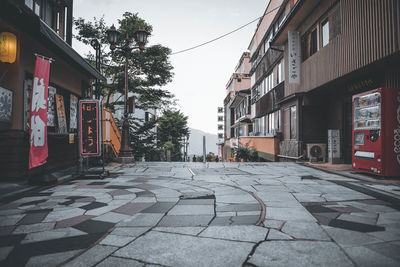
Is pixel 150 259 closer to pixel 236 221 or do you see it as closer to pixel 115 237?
pixel 115 237

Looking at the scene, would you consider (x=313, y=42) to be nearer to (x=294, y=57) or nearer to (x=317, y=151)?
(x=294, y=57)

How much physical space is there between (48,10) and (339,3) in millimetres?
12356

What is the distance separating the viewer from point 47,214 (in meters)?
3.87

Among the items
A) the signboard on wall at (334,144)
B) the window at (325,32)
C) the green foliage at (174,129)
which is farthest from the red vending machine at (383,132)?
the green foliage at (174,129)

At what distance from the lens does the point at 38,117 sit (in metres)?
6.10

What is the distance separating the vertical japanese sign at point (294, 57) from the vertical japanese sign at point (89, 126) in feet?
33.0

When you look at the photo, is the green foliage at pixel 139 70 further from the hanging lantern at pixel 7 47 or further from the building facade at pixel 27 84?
the hanging lantern at pixel 7 47

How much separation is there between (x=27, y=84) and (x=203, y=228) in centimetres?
739

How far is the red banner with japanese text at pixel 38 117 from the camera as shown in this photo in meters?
5.97

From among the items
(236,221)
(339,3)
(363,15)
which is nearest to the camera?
(236,221)

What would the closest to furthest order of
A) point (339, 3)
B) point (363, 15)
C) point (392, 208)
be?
point (392, 208)
point (363, 15)
point (339, 3)

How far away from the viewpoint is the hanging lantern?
20.8 ft

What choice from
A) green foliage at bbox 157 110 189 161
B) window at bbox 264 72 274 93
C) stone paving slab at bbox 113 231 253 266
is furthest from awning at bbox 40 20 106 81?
green foliage at bbox 157 110 189 161

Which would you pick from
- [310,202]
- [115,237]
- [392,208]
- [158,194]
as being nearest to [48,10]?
[158,194]
